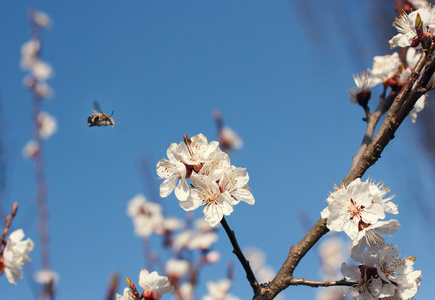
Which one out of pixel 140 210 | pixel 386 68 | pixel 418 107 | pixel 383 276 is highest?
Result: pixel 140 210

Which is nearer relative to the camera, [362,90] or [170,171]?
[170,171]

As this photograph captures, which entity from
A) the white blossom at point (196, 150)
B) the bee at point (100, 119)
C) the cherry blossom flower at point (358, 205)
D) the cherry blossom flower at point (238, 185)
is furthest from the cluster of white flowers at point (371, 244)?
the bee at point (100, 119)

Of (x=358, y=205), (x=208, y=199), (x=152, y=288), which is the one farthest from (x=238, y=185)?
(x=152, y=288)

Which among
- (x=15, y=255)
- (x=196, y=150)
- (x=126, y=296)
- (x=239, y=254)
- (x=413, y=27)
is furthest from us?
(x=15, y=255)

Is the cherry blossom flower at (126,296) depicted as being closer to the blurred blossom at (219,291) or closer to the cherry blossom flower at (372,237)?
the cherry blossom flower at (372,237)

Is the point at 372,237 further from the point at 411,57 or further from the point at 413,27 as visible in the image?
the point at 411,57

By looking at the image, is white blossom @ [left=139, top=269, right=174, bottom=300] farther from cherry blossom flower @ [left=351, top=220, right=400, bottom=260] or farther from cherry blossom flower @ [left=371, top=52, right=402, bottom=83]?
cherry blossom flower @ [left=371, top=52, right=402, bottom=83]

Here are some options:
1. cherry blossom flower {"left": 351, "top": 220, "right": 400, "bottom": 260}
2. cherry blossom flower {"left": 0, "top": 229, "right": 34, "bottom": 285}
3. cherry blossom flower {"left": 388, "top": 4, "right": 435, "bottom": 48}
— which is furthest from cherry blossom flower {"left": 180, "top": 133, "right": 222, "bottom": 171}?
cherry blossom flower {"left": 0, "top": 229, "right": 34, "bottom": 285}
